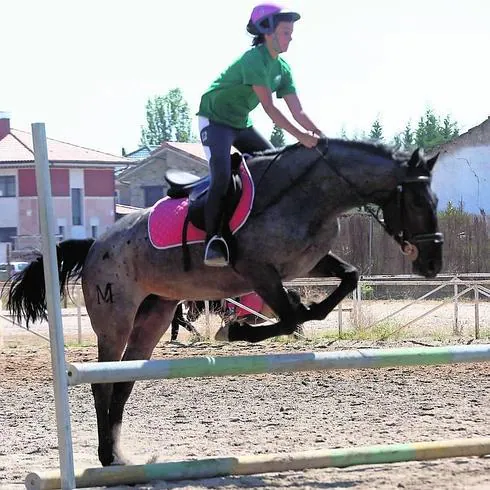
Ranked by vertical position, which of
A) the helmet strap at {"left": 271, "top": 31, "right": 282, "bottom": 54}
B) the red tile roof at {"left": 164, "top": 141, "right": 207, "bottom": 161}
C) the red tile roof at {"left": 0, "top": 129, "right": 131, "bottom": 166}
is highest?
the red tile roof at {"left": 164, "top": 141, "right": 207, "bottom": 161}

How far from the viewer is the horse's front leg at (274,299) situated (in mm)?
6609

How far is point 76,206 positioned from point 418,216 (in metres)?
50.2

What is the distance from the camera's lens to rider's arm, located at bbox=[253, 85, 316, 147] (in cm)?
662

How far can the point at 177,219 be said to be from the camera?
727 cm

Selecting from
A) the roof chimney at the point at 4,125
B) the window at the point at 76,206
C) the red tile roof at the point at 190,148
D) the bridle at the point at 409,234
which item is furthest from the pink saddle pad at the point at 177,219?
the red tile roof at the point at 190,148

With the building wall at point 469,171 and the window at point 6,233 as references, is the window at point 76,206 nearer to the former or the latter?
the window at point 6,233

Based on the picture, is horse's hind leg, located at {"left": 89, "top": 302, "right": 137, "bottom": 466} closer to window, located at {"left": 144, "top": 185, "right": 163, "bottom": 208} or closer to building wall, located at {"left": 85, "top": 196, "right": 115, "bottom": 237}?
building wall, located at {"left": 85, "top": 196, "right": 115, "bottom": 237}

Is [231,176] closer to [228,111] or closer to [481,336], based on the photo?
[228,111]

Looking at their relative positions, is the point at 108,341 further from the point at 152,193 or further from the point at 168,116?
the point at 168,116

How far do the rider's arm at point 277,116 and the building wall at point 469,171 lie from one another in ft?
117

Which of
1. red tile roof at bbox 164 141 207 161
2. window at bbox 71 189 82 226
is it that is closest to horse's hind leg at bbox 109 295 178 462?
window at bbox 71 189 82 226

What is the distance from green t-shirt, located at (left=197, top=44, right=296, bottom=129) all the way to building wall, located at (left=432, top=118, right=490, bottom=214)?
117ft

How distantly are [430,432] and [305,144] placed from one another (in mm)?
2840

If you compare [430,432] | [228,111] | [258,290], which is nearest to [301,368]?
[258,290]
